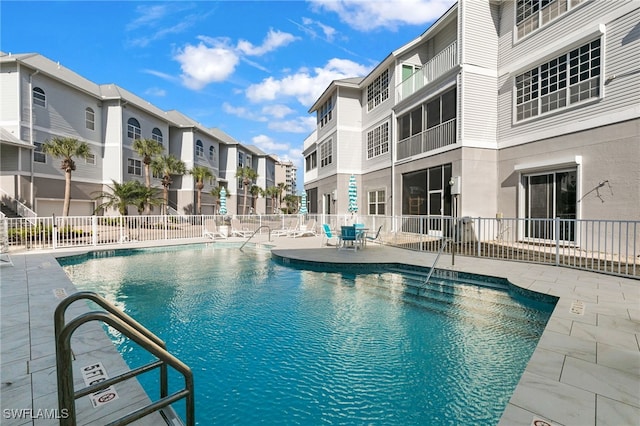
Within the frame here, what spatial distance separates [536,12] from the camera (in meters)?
11.4

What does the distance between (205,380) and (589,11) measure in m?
14.2

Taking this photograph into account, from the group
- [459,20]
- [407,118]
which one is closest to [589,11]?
[459,20]

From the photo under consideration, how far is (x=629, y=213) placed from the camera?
8.70 m

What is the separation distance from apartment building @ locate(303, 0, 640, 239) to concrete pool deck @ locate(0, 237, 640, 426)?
5.15 m

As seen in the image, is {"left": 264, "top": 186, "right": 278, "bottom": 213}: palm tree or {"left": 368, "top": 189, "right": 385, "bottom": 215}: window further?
{"left": 264, "top": 186, "right": 278, "bottom": 213}: palm tree

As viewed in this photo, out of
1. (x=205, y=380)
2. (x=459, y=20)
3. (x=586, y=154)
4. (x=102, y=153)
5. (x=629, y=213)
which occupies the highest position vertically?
(x=459, y=20)

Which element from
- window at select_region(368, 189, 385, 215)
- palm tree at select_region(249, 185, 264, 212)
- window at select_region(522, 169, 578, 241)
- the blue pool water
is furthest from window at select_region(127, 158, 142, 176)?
window at select_region(522, 169, 578, 241)

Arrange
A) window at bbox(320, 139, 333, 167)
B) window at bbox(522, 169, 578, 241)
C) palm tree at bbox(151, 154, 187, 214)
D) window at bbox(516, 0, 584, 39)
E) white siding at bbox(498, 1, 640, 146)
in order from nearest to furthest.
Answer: white siding at bbox(498, 1, 640, 146) < window at bbox(522, 169, 578, 241) < window at bbox(516, 0, 584, 39) < window at bbox(320, 139, 333, 167) < palm tree at bbox(151, 154, 187, 214)

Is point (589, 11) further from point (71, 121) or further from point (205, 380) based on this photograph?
point (71, 121)

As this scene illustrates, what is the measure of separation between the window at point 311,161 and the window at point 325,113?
3.01m

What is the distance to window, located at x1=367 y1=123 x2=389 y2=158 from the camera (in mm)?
17781

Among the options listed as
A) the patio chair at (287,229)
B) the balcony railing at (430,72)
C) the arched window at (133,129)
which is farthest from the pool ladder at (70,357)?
the arched window at (133,129)

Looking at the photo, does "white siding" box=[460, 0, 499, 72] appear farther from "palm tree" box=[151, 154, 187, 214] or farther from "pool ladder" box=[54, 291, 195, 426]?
"palm tree" box=[151, 154, 187, 214]

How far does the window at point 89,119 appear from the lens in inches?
950
